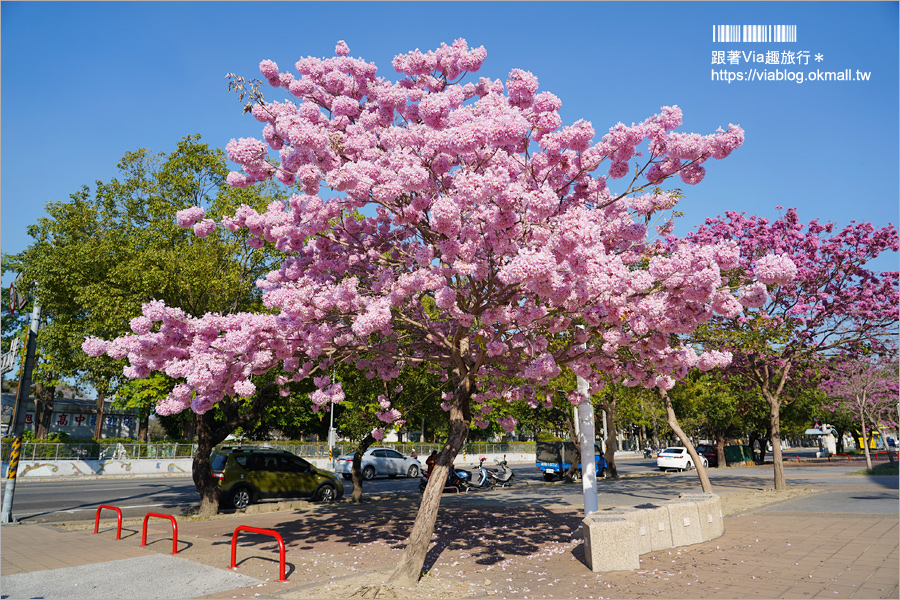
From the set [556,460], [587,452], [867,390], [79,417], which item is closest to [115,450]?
[556,460]

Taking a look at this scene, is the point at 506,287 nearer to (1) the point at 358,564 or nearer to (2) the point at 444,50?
(2) the point at 444,50

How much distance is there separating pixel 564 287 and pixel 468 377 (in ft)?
9.27

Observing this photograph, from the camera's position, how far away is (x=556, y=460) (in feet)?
92.6

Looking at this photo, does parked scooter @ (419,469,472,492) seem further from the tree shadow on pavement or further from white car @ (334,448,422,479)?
white car @ (334,448,422,479)

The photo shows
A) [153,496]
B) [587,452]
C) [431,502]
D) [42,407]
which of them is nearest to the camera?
[431,502]

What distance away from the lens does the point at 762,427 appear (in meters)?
46.9

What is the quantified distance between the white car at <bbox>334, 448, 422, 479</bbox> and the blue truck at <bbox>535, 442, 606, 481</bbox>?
7.51 metres

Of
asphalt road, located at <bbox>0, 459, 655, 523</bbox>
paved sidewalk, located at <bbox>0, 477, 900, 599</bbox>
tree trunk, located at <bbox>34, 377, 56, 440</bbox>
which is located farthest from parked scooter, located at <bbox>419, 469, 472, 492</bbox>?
tree trunk, located at <bbox>34, 377, 56, 440</bbox>

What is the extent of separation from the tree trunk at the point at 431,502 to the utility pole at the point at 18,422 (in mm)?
10377

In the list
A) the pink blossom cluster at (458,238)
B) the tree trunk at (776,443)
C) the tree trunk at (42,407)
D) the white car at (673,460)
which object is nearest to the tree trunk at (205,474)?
the pink blossom cluster at (458,238)

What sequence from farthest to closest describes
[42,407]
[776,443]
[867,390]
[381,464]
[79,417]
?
[79,417], [42,407], [381,464], [867,390], [776,443]

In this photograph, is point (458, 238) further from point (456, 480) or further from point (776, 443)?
point (456, 480)

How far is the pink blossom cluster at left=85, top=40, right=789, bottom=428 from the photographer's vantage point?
20.1 ft

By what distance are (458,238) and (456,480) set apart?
17.7m
